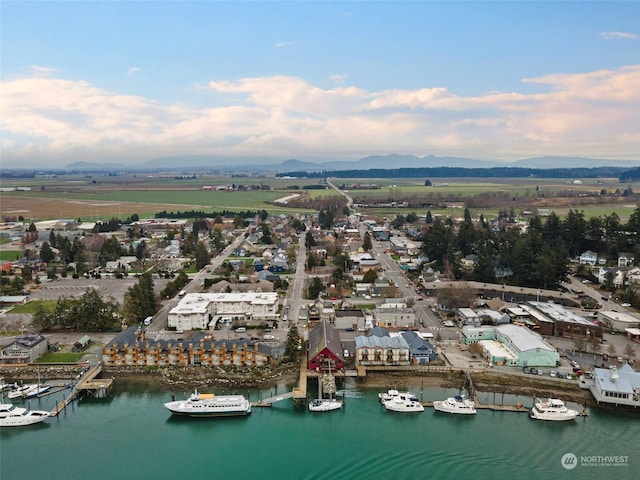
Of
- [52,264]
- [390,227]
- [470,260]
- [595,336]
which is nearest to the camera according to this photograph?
[595,336]

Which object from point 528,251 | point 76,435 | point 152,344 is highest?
point 528,251

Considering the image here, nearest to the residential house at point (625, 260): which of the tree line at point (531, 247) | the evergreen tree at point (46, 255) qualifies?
the tree line at point (531, 247)

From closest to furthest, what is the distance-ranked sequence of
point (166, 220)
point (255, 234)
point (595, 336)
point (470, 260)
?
point (595, 336) < point (470, 260) < point (255, 234) < point (166, 220)

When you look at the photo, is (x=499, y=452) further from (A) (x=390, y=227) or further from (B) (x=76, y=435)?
(A) (x=390, y=227)

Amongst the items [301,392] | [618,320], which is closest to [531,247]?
[618,320]

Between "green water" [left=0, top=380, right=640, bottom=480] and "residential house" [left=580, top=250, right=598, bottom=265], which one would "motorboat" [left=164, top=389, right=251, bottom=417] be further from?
"residential house" [left=580, top=250, right=598, bottom=265]

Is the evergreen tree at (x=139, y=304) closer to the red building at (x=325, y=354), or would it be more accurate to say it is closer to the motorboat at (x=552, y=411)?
the red building at (x=325, y=354)

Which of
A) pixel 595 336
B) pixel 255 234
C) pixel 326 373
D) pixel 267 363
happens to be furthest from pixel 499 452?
pixel 255 234

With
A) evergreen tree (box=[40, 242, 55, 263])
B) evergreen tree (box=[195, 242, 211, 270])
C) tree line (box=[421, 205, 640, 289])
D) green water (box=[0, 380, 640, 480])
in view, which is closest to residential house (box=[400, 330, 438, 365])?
green water (box=[0, 380, 640, 480])
